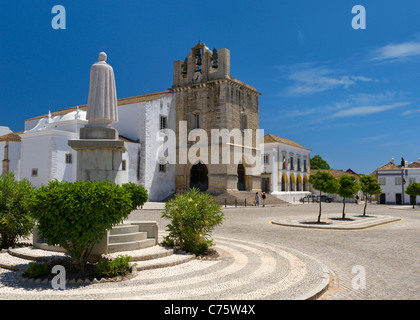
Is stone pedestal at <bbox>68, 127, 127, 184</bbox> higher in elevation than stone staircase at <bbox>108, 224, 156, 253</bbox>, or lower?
higher

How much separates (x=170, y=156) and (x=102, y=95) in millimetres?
26335

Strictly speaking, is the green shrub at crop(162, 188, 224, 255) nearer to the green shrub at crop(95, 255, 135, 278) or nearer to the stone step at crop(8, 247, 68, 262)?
the green shrub at crop(95, 255, 135, 278)

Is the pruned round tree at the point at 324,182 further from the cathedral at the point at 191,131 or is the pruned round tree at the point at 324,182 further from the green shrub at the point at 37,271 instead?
the cathedral at the point at 191,131

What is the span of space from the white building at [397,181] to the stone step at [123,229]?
45.5 meters

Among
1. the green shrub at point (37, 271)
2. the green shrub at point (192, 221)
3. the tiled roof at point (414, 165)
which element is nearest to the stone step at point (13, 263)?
the green shrub at point (37, 271)

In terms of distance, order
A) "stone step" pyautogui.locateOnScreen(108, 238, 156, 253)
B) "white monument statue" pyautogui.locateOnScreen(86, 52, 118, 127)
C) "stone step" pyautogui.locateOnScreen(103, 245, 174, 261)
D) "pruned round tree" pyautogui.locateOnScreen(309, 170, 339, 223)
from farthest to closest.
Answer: "pruned round tree" pyautogui.locateOnScreen(309, 170, 339, 223) → "white monument statue" pyautogui.locateOnScreen(86, 52, 118, 127) → "stone step" pyautogui.locateOnScreen(108, 238, 156, 253) → "stone step" pyautogui.locateOnScreen(103, 245, 174, 261)

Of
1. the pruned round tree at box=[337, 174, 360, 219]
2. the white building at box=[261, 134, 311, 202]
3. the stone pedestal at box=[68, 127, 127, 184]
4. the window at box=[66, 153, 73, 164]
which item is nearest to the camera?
the stone pedestal at box=[68, 127, 127, 184]

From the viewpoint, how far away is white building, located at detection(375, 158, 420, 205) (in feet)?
147

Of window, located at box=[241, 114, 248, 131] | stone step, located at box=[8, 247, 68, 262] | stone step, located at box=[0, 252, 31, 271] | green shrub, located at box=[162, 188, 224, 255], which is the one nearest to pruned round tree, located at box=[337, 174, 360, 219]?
green shrub, located at box=[162, 188, 224, 255]

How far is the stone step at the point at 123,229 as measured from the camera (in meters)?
7.60

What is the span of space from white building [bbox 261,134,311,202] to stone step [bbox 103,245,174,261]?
108 feet

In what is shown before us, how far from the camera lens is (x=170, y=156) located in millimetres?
34469
